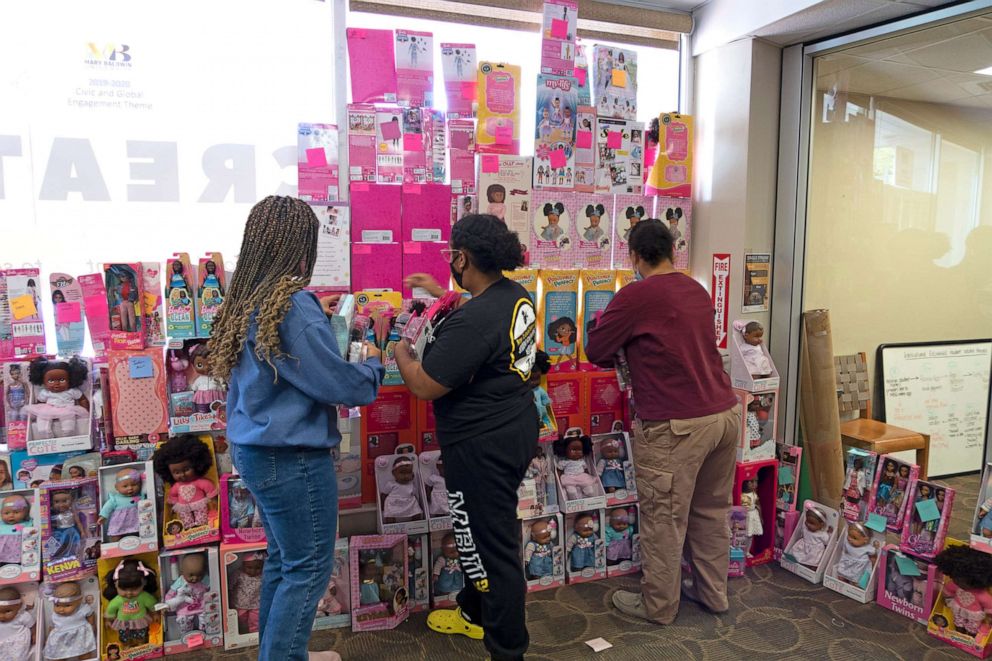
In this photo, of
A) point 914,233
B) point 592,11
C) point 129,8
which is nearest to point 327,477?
point 129,8

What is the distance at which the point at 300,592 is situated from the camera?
6.55 ft

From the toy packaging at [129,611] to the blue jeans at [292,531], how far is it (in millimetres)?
716

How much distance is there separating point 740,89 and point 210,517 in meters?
3.15

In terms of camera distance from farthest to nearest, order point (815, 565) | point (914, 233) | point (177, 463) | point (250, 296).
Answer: point (914, 233)
point (815, 565)
point (177, 463)
point (250, 296)

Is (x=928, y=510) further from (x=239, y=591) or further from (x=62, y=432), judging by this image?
(x=62, y=432)

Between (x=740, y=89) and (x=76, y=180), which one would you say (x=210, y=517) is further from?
(x=740, y=89)

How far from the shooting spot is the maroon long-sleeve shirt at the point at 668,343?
8.24 feet

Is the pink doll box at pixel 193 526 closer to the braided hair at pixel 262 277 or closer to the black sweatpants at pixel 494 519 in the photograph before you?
the braided hair at pixel 262 277

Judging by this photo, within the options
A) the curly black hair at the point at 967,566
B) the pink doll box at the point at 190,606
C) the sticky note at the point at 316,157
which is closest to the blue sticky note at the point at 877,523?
the curly black hair at the point at 967,566

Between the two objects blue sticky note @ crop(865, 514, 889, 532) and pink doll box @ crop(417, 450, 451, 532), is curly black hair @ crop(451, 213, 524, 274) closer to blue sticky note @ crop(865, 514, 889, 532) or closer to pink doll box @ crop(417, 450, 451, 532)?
pink doll box @ crop(417, 450, 451, 532)

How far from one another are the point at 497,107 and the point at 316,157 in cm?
87

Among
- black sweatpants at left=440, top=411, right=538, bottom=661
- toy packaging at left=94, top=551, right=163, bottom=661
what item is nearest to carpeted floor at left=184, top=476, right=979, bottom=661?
toy packaging at left=94, top=551, right=163, bottom=661

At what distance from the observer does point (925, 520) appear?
2.83 metres

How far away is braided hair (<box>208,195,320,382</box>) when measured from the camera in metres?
1.83
